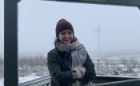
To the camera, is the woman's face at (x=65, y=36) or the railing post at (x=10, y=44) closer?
the railing post at (x=10, y=44)

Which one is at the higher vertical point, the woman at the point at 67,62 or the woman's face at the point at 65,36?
the woman's face at the point at 65,36

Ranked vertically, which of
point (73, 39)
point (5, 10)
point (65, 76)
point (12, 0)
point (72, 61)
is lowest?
point (65, 76)

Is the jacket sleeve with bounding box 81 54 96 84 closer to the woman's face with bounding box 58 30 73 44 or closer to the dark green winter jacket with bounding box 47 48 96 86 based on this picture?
the dark green winter jacket with bounding box 47 48 96 86

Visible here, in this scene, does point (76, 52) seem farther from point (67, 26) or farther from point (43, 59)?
point (43, 59)

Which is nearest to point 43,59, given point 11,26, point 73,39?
point 73,39

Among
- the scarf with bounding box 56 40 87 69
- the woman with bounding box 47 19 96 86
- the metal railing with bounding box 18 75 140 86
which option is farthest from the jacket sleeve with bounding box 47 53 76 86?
the metal railing with bounding box 18 75 140 86

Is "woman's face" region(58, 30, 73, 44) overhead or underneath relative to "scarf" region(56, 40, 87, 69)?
overhead

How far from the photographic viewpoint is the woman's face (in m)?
1.38

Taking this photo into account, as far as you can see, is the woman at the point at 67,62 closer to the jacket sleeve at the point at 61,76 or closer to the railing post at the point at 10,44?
the jacket sleeve at the point at 61,76

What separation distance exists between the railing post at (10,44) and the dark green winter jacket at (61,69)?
0.34 metres

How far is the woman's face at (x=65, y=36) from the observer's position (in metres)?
1.38

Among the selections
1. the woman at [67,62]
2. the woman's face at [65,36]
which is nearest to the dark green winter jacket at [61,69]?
the woman at [67,62]

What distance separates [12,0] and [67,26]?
24.9 inches

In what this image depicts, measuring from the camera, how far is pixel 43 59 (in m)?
2.33
